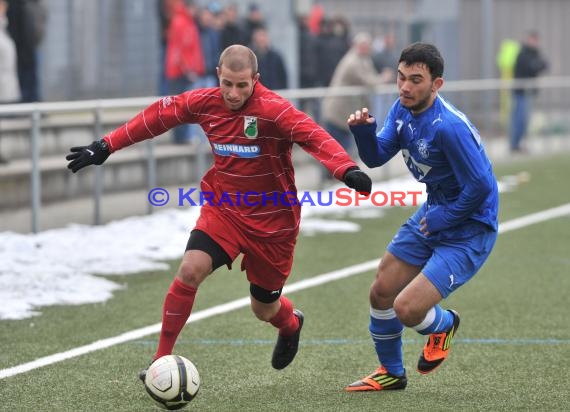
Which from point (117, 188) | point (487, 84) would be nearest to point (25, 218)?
point (117, 188)

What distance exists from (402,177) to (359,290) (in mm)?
7732

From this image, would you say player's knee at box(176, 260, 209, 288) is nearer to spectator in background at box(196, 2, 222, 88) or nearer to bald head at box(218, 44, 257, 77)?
bald head at box(218, 44, 257, 77)

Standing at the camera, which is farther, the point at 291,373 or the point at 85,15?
the point at 85,15

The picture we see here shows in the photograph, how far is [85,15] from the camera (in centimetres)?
1770

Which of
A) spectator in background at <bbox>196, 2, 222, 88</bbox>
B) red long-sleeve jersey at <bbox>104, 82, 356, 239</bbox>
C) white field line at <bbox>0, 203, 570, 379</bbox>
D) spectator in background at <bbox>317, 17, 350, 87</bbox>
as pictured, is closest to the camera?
red long-sleeve jersey at <bbox>104, 82, 356, 239</bbox>

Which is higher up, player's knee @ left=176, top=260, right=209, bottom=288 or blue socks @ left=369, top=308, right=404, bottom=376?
player's knee @ left=176, top=260, right=209, bottom=288

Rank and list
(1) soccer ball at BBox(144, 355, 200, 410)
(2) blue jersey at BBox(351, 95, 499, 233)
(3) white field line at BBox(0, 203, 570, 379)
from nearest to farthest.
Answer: (1) soccer ball at BBox(144, 355, 200, 410)
(2) blue jersey at BBox(351, 95, 499, 233)
(3) white field line at BBox(0, 203, 570, 379)

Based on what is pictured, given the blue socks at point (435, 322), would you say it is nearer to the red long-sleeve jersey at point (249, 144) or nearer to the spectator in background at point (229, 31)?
the red long-sleeve jersey at point (249, 144)

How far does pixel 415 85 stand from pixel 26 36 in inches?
346

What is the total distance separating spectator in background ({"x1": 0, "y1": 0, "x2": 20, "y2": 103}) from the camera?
14.0 metres

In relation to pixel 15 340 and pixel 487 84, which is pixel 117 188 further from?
pixel 487 84

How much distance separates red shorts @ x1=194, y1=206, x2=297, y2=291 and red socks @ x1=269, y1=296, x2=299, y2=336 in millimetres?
245

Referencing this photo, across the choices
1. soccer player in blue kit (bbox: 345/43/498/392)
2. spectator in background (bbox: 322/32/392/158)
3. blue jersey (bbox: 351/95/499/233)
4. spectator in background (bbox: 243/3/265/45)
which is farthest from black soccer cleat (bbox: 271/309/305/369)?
spectator in background (bbox: 243/3/265/45)

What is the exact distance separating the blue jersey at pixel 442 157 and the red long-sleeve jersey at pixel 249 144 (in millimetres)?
322
